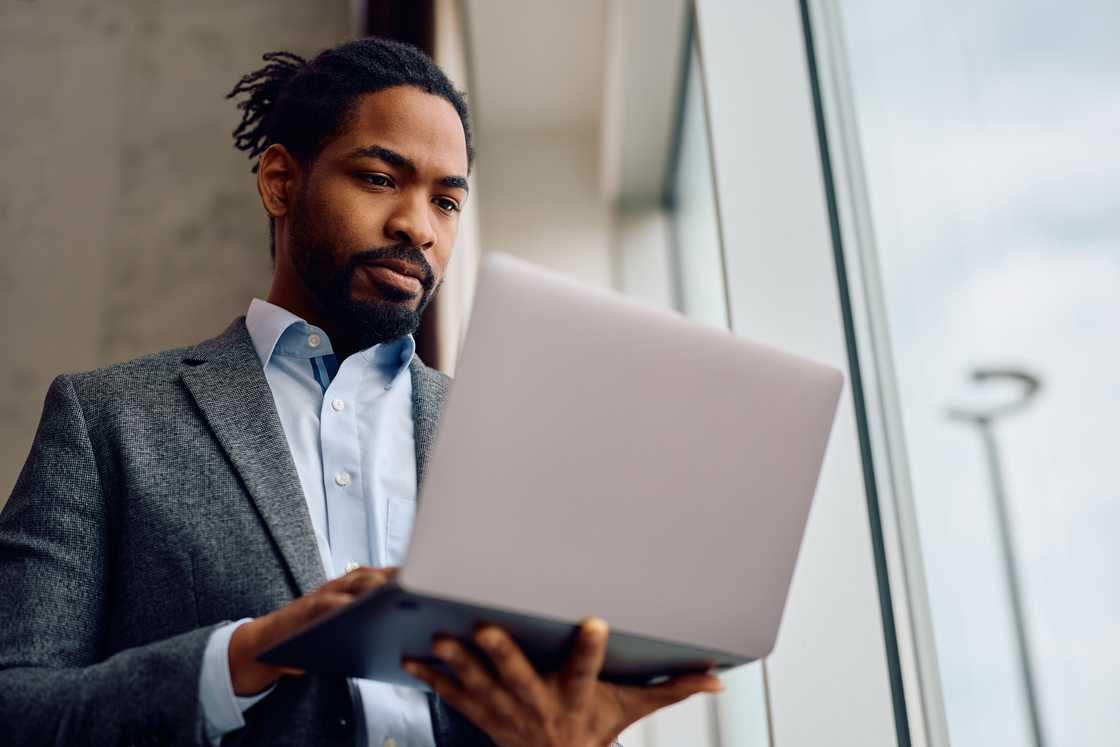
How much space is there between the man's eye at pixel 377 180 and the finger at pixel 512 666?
24.0 inches

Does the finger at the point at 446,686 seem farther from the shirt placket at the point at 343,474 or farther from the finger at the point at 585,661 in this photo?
the shirt placket at the point at 343,474

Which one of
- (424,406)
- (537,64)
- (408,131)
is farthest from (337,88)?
(537,64)

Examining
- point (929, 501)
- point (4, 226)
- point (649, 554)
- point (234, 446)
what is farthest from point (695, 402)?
point (4, 226)

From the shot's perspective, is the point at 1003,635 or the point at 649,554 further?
the point at 1003,635

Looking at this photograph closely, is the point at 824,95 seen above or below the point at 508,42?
below

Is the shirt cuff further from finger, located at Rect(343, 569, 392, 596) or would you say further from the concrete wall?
the concrete wall

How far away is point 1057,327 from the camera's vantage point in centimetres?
127

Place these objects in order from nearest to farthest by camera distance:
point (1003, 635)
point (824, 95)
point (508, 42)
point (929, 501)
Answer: point (1003, 635) < point (929, 501) < point (824, 95) < point (508, 42)

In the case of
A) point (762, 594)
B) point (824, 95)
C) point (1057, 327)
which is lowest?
point (762, 594)

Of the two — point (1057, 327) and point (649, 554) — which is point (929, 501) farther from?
point (649, 554)

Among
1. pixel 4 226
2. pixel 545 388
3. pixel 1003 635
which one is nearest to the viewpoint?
pixel 545 388

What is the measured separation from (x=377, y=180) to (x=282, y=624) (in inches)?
22.7

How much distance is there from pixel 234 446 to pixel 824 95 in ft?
4.18

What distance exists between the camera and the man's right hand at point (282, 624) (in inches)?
33.9
